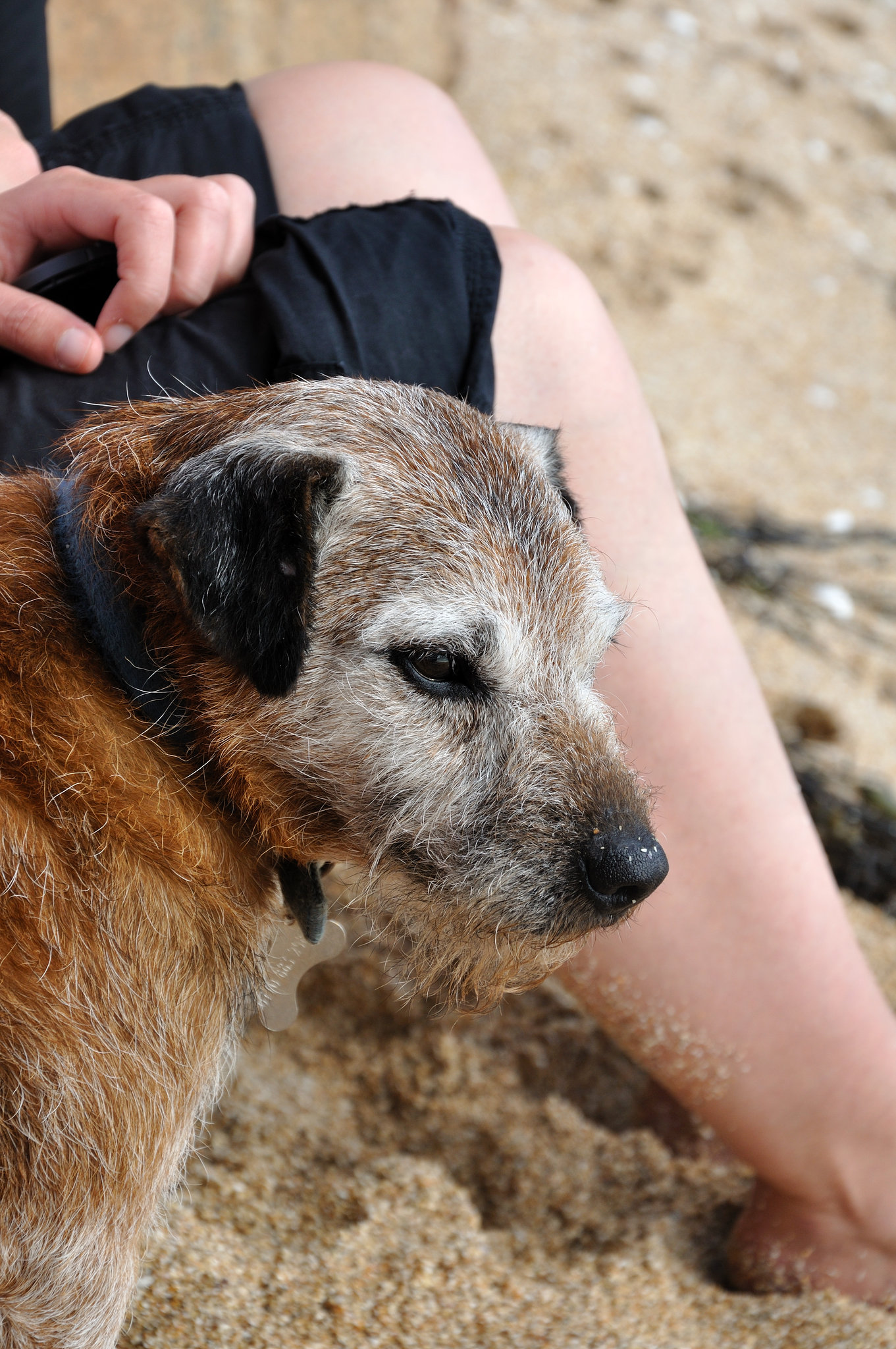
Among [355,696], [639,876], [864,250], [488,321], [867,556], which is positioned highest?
[488,321]

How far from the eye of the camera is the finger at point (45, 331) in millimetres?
1834

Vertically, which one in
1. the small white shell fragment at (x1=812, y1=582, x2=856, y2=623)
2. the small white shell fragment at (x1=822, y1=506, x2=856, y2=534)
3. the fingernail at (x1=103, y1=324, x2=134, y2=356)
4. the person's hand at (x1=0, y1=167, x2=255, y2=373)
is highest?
the person's hand at (x1=0, y1=167, x2=255, y2=373)

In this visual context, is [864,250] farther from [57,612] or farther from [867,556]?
[57,612]

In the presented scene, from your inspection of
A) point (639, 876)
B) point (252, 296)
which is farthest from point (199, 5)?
point (639, 876)

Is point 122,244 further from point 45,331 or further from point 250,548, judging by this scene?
point 250,548

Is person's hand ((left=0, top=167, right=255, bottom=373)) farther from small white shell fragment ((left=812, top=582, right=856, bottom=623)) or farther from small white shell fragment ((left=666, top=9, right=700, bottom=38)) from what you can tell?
small white shell fragment ((left=666, top=9, right=700, bottom=38))

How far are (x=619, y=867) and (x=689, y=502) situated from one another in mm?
3226

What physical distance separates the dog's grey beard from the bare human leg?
403mm

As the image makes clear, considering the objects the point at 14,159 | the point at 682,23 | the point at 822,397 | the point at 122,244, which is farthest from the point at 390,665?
the point at 682,23

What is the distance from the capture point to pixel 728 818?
2.10 m

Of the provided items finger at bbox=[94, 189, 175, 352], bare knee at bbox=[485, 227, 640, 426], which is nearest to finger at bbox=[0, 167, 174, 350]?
finger at bbox=[94, 189, 175, 352]

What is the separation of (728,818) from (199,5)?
14.6 feet

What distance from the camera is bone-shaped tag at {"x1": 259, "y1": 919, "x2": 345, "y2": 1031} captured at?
5.72 feet

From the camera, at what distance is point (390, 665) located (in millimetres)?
1511
